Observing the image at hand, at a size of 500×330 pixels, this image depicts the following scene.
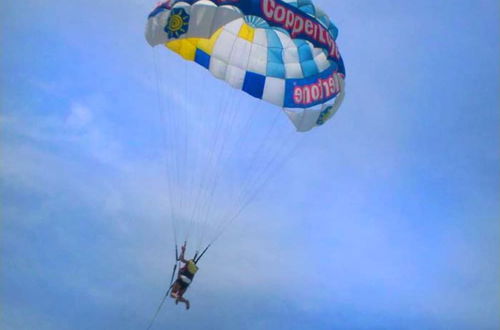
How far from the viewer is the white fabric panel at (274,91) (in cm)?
1773

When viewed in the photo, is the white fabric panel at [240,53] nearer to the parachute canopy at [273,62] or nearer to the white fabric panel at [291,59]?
the parachute canopy at [273,62]

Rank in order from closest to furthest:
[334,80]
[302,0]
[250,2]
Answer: [250,2] → [302,0] → [334,80]

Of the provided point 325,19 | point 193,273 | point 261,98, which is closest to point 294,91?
point 261,98

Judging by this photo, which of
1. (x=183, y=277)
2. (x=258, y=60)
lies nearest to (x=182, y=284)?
(x=183, y=277)

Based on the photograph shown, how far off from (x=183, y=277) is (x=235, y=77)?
6.74 meters

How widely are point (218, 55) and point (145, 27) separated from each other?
8.67 feet

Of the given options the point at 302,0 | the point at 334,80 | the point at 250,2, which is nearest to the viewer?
the point at 250,2

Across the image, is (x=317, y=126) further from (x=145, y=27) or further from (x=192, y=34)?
(x=145, y=27)

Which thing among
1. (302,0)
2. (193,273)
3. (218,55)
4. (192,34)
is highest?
(302,0)

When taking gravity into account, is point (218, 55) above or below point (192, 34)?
above

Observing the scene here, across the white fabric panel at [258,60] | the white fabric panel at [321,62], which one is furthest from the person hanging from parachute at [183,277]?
the white fabric panel at [321,62]

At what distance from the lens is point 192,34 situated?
15.9 m

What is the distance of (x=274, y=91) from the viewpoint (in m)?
17.8

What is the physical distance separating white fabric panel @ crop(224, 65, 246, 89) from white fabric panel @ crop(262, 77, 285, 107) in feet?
2.76
